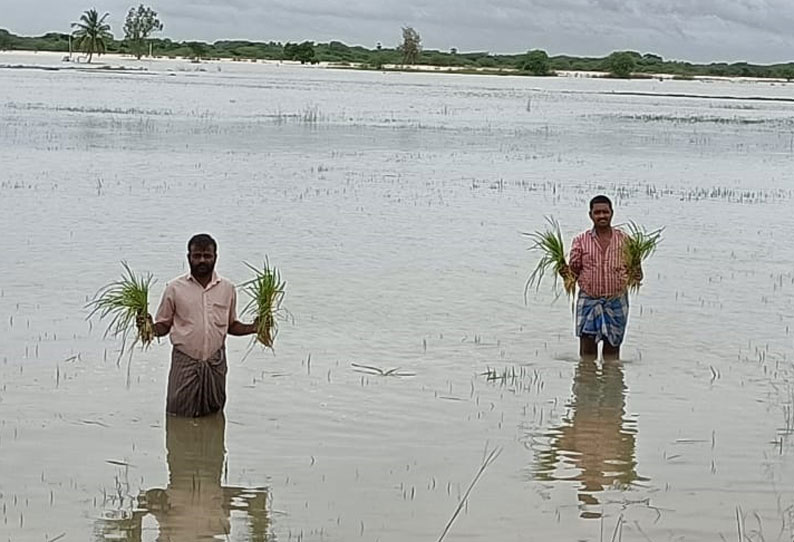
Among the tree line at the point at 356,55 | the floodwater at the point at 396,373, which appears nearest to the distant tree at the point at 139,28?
the tree line at the point at 356,55

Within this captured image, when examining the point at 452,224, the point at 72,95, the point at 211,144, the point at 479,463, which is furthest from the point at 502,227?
the point at 72,95

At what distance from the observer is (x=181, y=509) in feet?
21.5

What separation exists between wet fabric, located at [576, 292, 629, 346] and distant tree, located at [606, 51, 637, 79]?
373ft

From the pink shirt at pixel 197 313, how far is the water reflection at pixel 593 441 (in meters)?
1.91

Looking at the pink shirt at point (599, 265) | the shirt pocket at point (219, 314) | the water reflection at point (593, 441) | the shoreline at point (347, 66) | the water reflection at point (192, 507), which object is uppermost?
→ the shoreline at point (347, 66)

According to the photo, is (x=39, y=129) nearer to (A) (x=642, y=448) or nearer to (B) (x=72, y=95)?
(B) (x=72, y=95)

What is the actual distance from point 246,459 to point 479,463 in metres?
1.28

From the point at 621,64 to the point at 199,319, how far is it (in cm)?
11667

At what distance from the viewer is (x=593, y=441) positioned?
799 centimetres

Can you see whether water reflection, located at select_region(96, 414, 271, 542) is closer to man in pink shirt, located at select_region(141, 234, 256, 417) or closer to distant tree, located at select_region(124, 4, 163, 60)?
man in pink shirt, located at select_region(141, 234, 256, 417)

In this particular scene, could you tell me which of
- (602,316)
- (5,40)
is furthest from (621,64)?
(602,316)

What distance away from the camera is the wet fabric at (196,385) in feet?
24.8

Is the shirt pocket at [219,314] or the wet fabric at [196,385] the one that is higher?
the shirt pocket at [219,314]

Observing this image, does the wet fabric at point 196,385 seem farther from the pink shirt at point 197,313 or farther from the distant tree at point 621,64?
the distant tree at point 621,64
